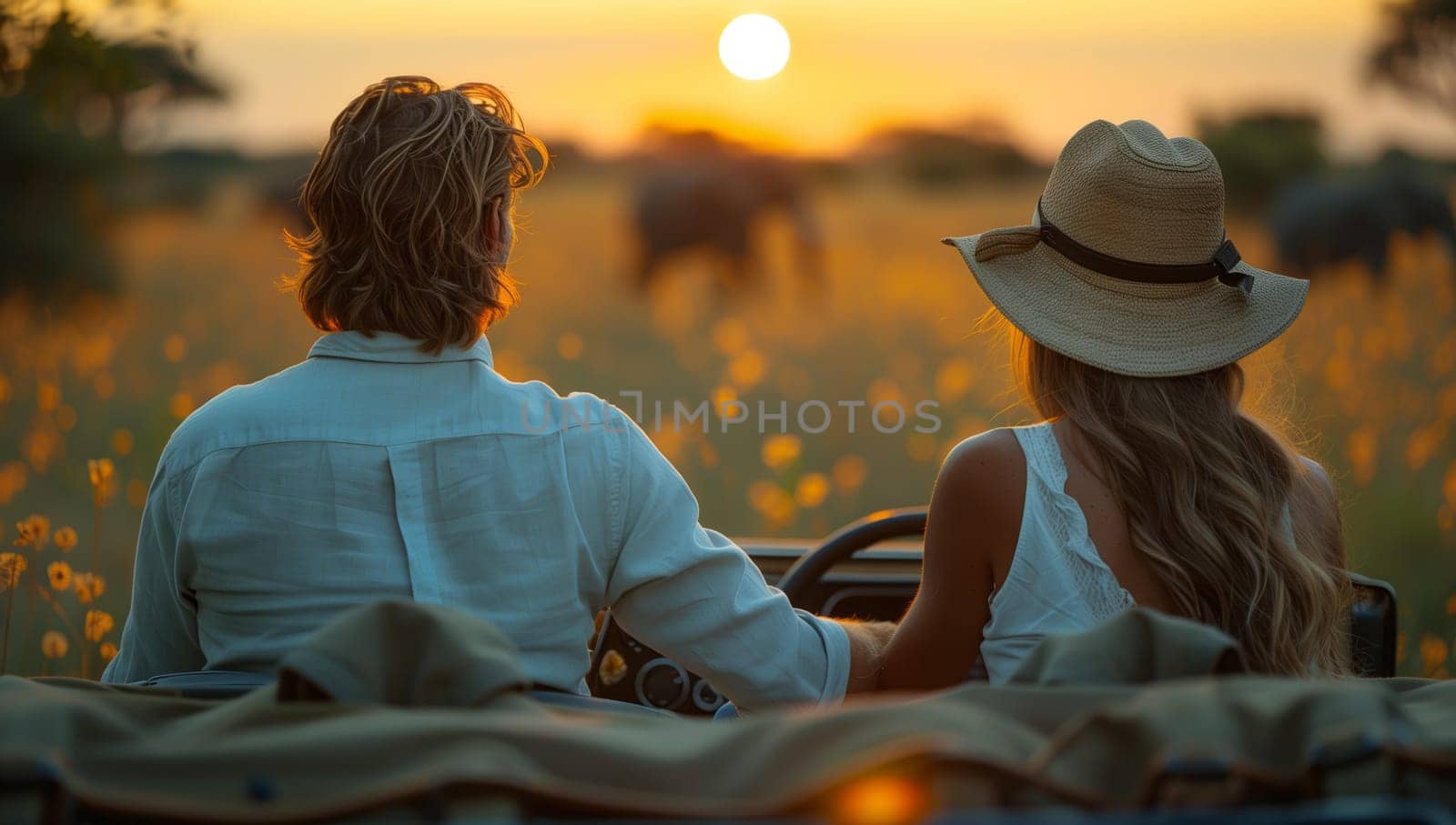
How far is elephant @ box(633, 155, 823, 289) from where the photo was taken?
12438 mm

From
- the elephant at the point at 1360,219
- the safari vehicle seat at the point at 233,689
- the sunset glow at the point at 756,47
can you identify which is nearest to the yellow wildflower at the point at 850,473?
the safari vehicle seat at the point at 233,689

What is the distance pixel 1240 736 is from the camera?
1245 millimetres

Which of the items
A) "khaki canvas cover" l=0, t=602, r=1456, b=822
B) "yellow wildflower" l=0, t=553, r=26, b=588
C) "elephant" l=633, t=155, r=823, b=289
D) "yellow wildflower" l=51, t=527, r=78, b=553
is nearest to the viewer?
"khaki canvas cover" l=0, t=602, r=1456, b=822

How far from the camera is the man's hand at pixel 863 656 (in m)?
2.22

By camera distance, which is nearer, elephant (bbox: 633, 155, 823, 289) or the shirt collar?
the shirt collar

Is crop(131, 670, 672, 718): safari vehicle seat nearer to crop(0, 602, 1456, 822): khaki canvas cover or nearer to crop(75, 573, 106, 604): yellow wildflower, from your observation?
crop(0, 602, 1456, 822): khaki canvas cover

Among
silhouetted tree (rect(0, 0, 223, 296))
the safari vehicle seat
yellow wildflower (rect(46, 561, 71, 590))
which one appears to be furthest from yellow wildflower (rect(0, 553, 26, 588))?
silhouetted tree (rect(0, 0, 223, 296))

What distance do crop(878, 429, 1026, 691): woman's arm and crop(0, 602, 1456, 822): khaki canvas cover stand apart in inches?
26.6

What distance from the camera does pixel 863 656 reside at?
7.34 ft

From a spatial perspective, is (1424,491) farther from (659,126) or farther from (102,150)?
(102,150)

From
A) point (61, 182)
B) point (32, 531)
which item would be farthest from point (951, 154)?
point (32, 531)

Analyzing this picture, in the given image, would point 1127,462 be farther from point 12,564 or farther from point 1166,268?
point 12,564

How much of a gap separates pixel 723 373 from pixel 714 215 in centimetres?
402

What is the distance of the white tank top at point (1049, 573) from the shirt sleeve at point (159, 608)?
124 cm
